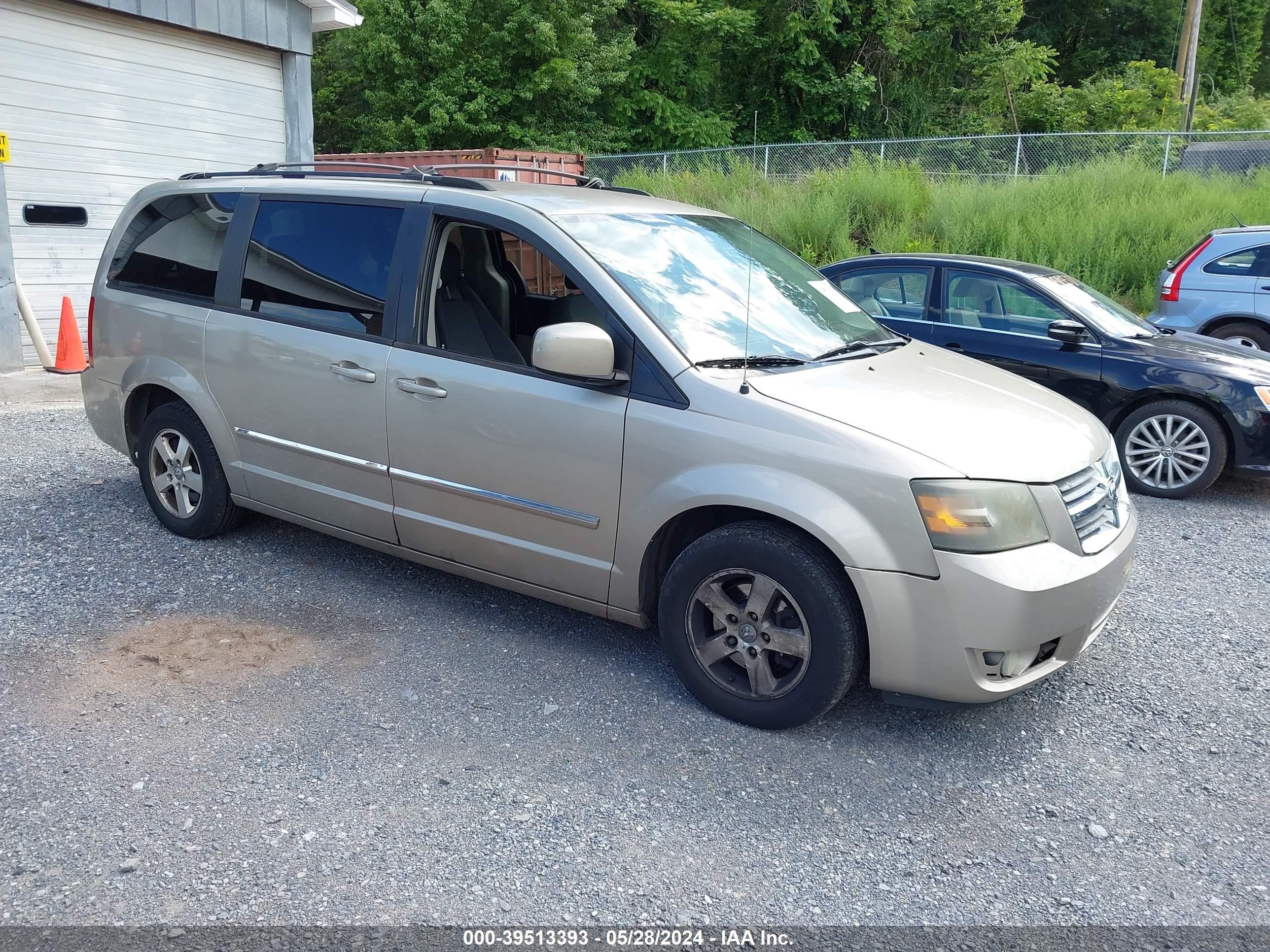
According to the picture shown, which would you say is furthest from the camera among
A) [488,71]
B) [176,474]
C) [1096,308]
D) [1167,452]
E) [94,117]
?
[488,71]

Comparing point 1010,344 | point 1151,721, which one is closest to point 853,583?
point 1151,721

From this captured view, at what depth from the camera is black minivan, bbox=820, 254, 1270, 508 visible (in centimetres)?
675

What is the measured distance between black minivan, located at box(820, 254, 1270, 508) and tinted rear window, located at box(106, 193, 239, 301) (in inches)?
190

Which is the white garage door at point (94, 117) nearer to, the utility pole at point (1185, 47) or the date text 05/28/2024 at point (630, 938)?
the date text 05/28/2024 at point (630, 938)

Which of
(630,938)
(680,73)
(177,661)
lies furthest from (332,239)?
(680,73)

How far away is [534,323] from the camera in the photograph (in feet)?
16.1

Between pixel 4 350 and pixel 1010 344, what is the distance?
9397mm

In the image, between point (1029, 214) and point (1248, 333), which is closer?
point (1248, 333)

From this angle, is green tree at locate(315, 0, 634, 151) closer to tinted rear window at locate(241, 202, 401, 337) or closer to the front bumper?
tinted rear window at locate(241, 202, 401, 337)

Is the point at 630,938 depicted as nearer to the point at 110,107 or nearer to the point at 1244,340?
the point at 1244,340

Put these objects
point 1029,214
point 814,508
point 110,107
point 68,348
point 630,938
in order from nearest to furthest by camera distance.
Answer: point 630,938 → point 814,508 → point 68,348 → point 110,107 → point 1029,214

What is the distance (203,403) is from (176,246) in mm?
853

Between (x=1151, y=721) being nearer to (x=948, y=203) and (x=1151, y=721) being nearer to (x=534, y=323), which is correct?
(x=534, y=323)

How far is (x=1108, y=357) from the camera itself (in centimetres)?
707
